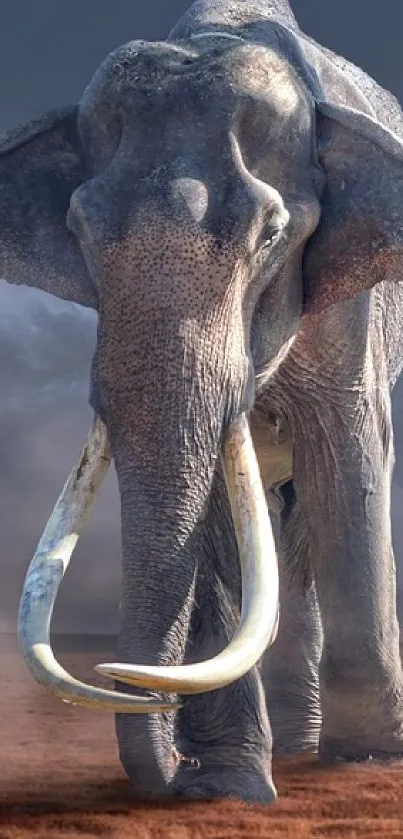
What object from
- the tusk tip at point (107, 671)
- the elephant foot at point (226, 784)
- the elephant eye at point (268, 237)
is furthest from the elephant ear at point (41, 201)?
the tusk tip at point (107, 671)

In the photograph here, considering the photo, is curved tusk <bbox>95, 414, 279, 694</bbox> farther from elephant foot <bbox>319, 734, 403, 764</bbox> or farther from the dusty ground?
elephant foot <bbox>319, 734, 403, 764</bbox>

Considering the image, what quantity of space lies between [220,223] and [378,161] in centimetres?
98

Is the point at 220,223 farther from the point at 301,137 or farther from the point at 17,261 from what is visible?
the point at 17,261

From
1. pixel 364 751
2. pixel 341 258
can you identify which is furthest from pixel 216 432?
pixel 364 751

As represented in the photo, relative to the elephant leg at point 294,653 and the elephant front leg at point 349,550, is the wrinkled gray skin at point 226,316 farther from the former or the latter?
the elephant leg at point 294,653

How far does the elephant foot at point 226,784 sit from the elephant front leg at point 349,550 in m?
1.05

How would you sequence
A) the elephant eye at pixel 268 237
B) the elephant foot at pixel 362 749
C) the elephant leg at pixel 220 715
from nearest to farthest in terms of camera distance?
1. the elephant eye at pixel 268 237
2. the elephant leg at pixel 220 715
3. the elephant foot at pixel 362 749

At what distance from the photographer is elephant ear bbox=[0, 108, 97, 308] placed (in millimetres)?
5973

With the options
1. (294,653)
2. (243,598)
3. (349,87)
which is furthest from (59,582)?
(294,653)

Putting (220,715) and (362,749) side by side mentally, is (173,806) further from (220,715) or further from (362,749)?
(362,749)

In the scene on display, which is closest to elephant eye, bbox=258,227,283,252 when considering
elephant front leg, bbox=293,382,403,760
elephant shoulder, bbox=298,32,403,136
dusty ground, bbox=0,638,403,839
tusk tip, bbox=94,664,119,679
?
elephant shoulder, bbox=298,32,403,136

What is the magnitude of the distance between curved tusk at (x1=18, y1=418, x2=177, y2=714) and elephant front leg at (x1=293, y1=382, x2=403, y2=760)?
1.47 m

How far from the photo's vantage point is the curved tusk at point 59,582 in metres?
4.11

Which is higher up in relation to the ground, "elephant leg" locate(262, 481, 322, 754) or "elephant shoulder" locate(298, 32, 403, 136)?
"elephant shoulder" locate(298, 32, 403, 136)
